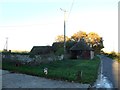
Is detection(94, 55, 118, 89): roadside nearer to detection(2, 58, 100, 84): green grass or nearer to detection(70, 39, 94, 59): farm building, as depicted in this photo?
detection(2, 58, 100, 84): green grass

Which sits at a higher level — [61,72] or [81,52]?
[81,52]

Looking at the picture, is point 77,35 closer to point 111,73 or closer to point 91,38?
point 91,38

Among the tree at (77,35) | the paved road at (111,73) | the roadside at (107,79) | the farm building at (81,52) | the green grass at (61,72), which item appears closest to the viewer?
the roadside at (107,79)

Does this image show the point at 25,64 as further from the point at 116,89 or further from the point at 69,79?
the point at 116,89

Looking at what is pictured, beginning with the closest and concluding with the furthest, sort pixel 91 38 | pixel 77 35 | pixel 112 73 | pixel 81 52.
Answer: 1. pixel 112 73
2. pixel 81 52
3. pixel 77 35
4. pixel 91 38

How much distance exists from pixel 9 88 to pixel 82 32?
328 feet

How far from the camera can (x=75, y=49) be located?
64938mm

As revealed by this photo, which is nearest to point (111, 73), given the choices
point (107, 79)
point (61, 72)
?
point (61, 72)

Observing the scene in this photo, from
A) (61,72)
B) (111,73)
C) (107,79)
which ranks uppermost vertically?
(61,72)

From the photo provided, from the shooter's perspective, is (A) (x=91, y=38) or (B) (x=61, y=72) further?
(A) (x=91, y=38)

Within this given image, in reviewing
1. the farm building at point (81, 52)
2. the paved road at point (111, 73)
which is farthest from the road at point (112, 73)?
the farm building at point (81, 52)

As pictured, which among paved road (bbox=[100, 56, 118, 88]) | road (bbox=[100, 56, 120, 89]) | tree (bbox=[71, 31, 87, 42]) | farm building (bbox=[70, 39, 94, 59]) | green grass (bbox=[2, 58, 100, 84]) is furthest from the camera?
tree (bbox=[71, 31, 87, 42])

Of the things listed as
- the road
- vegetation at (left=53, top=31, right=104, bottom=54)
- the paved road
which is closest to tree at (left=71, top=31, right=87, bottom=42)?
vegetation at (left=53, top=31, right=104, bottom=54)

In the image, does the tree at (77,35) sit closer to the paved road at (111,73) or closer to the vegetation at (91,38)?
the vegetation at (91,38)
